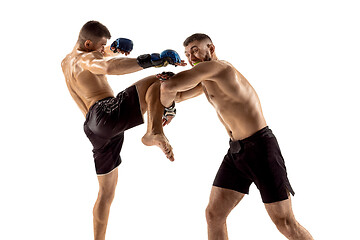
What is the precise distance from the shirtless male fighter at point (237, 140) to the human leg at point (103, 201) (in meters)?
1.03

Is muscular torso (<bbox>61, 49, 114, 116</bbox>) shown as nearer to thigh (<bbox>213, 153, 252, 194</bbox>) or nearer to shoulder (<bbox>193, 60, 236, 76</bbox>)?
shoulder (<bbox>193, 60, 236, 76</bbox>)

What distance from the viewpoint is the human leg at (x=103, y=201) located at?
455 cm

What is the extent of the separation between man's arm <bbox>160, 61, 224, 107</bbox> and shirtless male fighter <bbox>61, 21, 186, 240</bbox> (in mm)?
195

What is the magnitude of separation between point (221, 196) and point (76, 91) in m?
1.59

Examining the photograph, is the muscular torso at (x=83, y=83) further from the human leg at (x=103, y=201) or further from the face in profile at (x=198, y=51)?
the face in profile at (x=198, y=51)

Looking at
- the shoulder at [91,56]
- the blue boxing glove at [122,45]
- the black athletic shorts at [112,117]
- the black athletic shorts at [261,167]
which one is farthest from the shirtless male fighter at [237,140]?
the shoulder at [91,56]

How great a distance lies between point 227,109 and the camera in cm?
383

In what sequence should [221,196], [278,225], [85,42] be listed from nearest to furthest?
[278,225]
[221,196]
[85,42]

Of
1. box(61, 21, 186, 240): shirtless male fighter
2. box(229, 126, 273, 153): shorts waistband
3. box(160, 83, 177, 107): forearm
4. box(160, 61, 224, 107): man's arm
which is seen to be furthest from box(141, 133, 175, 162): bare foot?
box(229, 126, 273, 153): shorts waistband

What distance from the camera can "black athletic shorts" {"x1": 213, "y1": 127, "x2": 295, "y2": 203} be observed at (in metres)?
3.75

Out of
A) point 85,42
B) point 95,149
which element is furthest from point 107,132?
point 85,42

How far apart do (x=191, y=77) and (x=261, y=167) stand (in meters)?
0.88

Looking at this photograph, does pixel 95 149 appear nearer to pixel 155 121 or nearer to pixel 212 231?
pixel 155 121

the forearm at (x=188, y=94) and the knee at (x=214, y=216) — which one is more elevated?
the forearm at (x=188, y=94)
